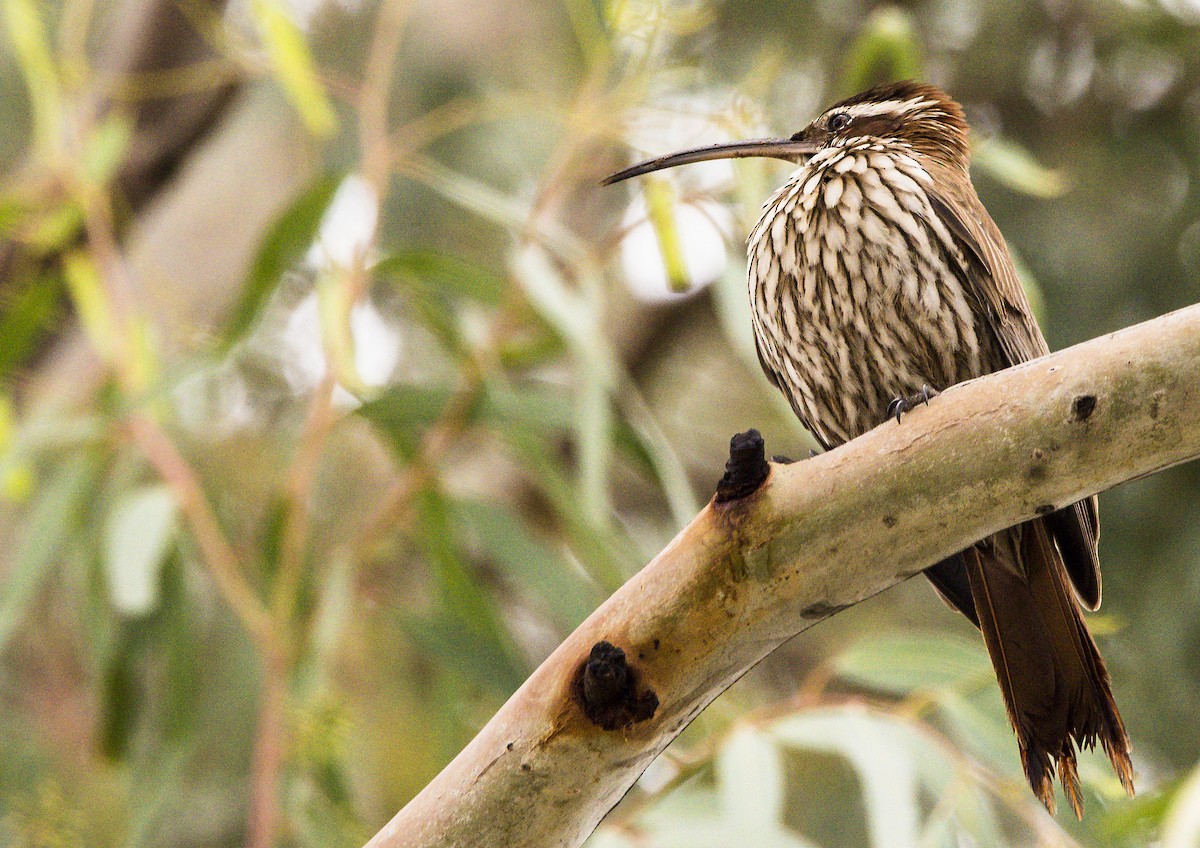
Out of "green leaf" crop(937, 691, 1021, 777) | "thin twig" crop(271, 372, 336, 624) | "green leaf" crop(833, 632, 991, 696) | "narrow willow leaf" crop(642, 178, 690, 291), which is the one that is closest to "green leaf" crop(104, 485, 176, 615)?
"thin twig" crop(271, 372, 336, 624)

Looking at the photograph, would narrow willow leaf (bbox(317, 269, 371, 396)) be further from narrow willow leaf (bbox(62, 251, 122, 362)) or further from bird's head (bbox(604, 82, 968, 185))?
bird's head (bbox(604, 82, 968, 185))

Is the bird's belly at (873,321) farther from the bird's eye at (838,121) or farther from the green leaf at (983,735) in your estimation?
the green leaf at (983,735)

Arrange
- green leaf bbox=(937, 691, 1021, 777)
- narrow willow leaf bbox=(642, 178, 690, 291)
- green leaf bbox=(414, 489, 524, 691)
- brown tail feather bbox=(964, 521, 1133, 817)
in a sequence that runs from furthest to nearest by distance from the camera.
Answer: green leaf bbox=(414, 489, 524, 691)
narrow willow leaf bbox=(642, 178, 690, 291)
green leaf bbox=(937, 691, 1021, 777)
brown tail feather bbox=(964, 521, 1133, 817)

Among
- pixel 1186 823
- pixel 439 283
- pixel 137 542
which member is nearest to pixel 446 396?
pixel 439 283

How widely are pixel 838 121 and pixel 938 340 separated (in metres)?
0.43

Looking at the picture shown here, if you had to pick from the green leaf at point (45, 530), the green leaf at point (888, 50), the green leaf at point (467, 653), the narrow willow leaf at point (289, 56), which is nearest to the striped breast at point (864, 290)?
the green leaf at point (888, 50)

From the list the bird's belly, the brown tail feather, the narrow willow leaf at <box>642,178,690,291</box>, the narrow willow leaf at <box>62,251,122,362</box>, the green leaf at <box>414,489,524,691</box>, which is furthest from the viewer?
the narrow willow leaf at <box>62,251,122,362</box>

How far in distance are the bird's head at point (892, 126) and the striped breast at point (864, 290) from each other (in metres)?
0.09

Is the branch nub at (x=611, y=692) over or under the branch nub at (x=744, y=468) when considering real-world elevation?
under

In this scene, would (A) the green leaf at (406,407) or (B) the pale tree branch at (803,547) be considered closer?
(B) the pale tree branch at (803,547)

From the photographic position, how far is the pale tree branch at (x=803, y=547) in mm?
1311

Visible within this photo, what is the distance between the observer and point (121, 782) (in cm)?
304

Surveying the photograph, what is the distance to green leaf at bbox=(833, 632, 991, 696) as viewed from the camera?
2186 mm

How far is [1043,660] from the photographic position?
5.96 feet
